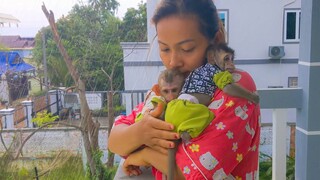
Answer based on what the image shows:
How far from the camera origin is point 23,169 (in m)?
2.10

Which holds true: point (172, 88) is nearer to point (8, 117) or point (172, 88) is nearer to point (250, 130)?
point (250, 130)

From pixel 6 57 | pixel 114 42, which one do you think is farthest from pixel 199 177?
pixel 6 57

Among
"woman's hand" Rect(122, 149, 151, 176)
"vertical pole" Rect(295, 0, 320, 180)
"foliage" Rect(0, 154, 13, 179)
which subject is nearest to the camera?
"woman's hand" Rect(122, 149, 151, 176)

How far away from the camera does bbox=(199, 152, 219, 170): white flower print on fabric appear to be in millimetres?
484

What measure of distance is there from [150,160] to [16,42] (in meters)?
1.71

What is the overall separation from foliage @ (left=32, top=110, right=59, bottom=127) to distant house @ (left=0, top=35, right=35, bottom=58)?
43 centimetres

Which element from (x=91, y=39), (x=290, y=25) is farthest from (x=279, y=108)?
(x=290, y=25)

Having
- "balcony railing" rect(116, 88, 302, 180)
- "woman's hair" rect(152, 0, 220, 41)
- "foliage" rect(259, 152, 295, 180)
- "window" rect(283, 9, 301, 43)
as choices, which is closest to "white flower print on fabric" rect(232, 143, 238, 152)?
"woman's hair" rect(152, 0, 220, 41)

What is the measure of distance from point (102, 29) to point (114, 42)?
0.12 metres

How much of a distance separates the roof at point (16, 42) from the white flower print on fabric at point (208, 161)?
173cm

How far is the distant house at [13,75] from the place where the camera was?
78.7 inches

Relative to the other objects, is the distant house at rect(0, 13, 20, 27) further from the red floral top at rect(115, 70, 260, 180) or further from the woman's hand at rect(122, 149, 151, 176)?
the red floral top at rect(115, 70, 260, 180)

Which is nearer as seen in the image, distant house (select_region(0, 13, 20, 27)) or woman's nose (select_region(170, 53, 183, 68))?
woman's nose (select_region(170, 53, 183, 68))

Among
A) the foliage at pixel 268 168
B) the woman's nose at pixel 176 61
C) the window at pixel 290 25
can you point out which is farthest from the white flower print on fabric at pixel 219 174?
the window at pixel 290 25
